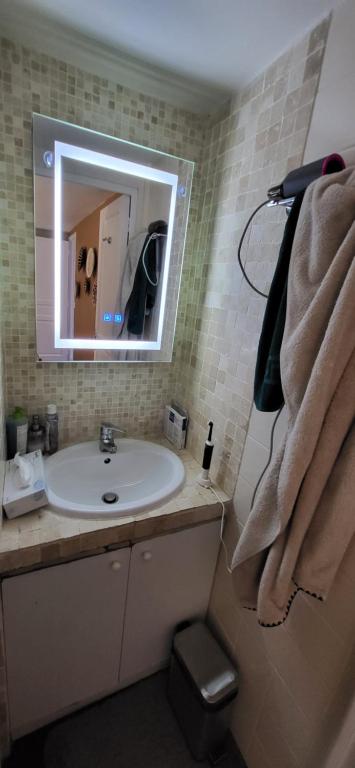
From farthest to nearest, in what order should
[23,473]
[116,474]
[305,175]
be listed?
[116,474] < [23,473] < [305,175]

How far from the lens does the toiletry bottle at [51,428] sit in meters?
1.26

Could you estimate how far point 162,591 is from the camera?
121 cm

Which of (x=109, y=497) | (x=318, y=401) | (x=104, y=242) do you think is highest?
(x=104, y=242)

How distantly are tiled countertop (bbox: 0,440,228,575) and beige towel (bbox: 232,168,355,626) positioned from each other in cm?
45

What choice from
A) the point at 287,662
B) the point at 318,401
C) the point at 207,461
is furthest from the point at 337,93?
the point at 287,662

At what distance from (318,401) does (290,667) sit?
0.85 m

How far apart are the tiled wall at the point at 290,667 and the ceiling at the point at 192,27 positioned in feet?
3.29

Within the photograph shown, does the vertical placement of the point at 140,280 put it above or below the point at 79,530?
above

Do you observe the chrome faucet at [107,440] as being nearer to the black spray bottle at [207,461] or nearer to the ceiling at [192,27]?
the black spray bottle at [207,461]

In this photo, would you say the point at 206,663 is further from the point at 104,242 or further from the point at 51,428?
the point at 104,242

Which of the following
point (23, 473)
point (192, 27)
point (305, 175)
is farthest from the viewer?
point (23, 473)

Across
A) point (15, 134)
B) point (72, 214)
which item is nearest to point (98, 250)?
point (72, 214)

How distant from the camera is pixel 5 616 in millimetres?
932

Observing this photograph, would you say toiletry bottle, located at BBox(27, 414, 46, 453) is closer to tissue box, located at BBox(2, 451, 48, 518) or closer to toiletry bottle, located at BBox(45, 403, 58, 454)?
toiletry bottle, located at BBox(45, 403, 58, 454)
